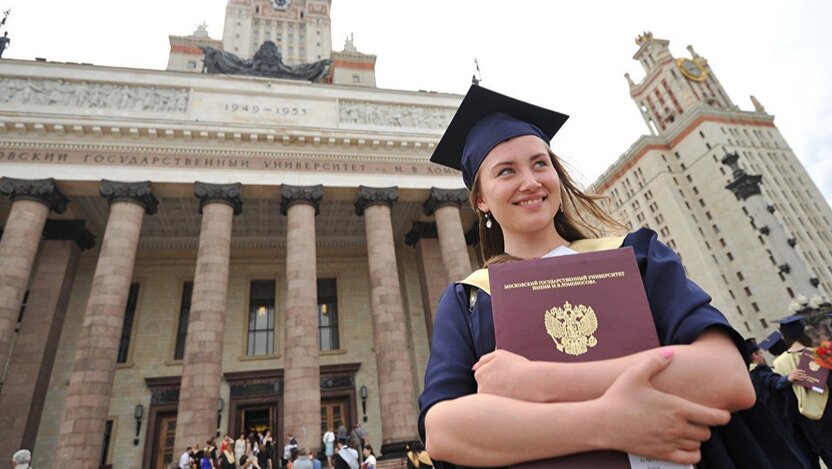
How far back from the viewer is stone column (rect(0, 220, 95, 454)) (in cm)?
1368

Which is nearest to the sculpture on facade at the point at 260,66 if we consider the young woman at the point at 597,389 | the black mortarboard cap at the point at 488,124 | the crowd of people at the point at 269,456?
the crowd of people at the point at 269,456

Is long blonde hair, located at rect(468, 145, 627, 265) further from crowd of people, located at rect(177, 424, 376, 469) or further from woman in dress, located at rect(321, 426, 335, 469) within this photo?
woman in dress, located at rect(321, 426, 335, 469)

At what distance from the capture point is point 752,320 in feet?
147

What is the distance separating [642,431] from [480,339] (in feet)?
1.87

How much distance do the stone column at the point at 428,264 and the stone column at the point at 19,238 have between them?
1352 centimetres

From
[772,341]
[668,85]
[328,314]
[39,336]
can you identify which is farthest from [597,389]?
[668,85]

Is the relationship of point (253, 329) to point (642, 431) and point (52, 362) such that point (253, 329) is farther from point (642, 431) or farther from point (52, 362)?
point (642, 431)

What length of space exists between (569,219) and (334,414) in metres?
19.3

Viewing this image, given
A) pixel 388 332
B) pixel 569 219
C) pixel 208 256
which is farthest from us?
pixel 388 332

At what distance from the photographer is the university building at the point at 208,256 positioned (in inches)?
519

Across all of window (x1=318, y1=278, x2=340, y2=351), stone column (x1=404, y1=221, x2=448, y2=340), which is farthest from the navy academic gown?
window (x1=318, y1=278, x2=340, y2=351)

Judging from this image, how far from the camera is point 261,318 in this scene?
2031 centimetres

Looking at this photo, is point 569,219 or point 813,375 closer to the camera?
point 569,219

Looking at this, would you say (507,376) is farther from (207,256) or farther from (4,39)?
(4,39)
